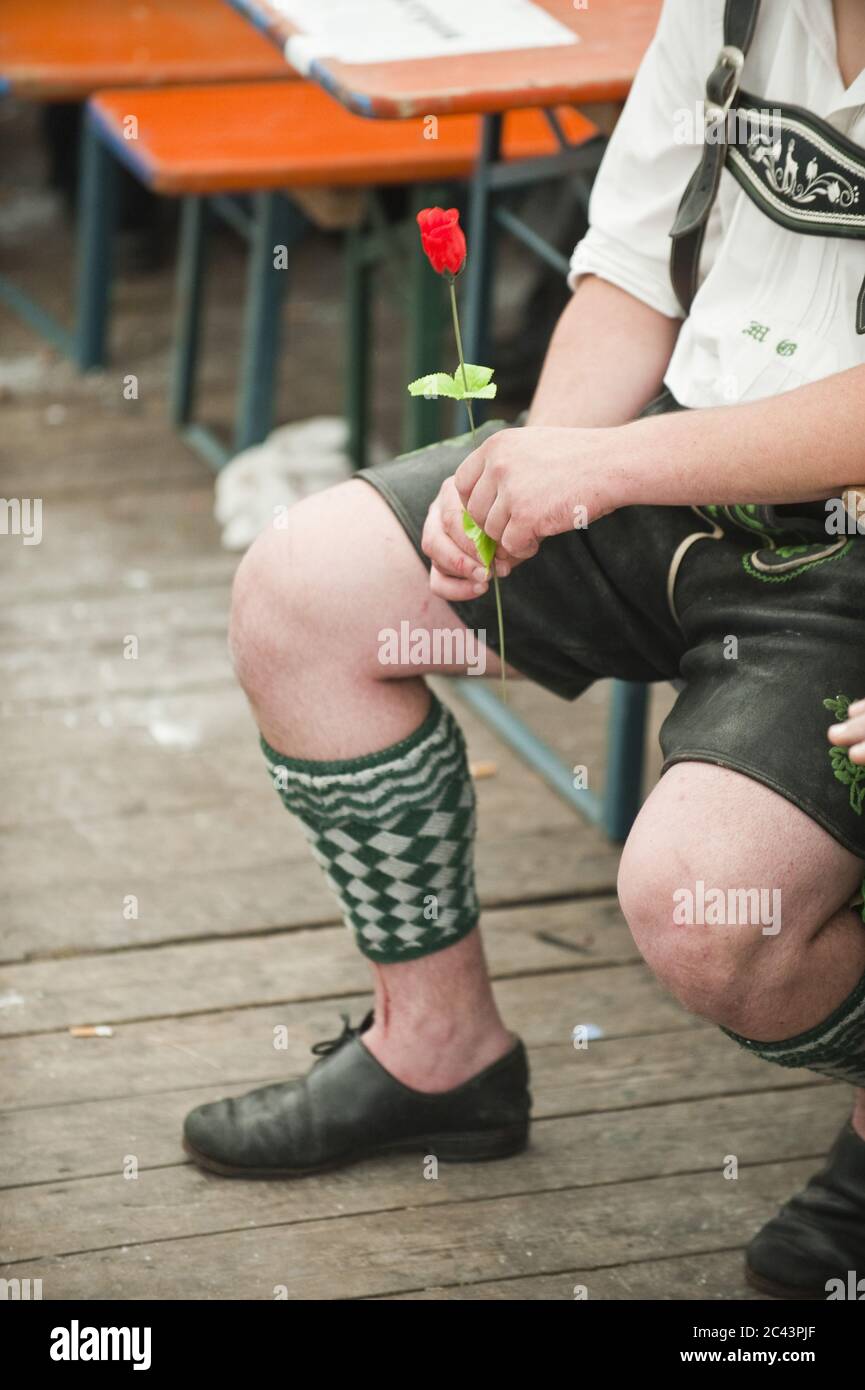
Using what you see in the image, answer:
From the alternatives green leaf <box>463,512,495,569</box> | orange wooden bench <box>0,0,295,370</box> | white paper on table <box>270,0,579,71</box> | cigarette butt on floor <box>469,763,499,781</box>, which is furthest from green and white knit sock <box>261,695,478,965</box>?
orange wooden bench <box>0,0,295,370</box>

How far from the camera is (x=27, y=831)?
226 cm

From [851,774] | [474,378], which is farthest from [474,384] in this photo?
[851,774]

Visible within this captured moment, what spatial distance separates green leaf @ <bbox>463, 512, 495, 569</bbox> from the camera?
1.35m

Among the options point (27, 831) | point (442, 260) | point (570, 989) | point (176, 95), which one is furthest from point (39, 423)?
point (442, 260)

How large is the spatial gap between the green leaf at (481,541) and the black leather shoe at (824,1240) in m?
0.56

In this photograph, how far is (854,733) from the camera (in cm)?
117

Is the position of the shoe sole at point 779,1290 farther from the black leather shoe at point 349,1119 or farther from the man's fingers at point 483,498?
the man's fingers at point 483,498

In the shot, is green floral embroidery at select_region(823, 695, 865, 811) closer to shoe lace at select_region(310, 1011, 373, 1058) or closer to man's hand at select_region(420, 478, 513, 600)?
man's hand at select_region(420, 478, 513, 600)

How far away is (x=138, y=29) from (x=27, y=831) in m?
1.95

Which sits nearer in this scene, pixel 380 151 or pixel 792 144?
pixel 792 144

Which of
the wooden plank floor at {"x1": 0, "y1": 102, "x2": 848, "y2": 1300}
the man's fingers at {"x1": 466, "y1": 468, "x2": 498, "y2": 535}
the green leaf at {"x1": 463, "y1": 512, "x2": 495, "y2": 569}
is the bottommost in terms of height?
the wooden plank floor at {"x1": 0, "y1": 102, "x2": 848, "y2": 1300}

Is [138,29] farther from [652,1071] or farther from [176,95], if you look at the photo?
[652,1071]

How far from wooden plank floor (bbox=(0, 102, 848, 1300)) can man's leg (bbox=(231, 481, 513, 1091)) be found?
0.43 meters

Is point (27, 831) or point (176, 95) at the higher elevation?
point (176, 95)
